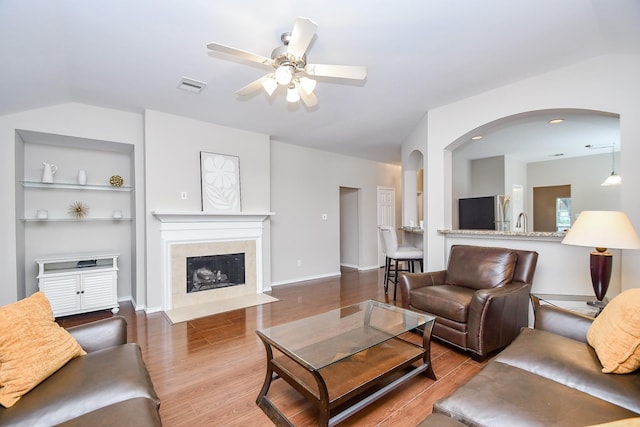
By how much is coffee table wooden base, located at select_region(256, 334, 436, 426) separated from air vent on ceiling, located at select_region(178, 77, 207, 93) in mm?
2642

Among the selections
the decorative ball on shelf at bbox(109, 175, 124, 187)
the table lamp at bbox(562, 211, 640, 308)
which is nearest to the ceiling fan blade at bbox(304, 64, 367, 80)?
the table lamp at bbox(562, 211, 640, 308)

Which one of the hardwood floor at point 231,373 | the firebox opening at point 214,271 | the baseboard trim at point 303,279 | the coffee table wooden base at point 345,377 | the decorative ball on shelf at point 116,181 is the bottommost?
the baseboard trim at point 303,279

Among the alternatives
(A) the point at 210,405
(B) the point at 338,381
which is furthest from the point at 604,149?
(A) the point at 210,405

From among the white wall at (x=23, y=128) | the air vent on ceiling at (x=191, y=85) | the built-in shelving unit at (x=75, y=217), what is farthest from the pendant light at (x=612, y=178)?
the built-in shelving unit at (x=75, y=217)

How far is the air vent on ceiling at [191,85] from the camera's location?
2932mm

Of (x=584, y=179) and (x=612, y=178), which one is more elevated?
(x=584, y=179)

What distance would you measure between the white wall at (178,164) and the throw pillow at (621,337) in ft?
13.7

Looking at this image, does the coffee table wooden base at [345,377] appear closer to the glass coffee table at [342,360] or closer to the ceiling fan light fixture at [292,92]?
the glass coffee table at [342,360]

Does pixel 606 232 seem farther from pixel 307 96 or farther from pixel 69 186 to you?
pixel 69 186

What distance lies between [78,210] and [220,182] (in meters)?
1.87

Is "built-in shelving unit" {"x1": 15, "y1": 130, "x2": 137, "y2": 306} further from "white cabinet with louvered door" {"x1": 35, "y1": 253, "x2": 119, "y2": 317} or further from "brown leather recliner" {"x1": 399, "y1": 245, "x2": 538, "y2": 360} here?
"brown leather recliner" {"x1": 399, "y1": 245, "x2": 538, "y2": 360}

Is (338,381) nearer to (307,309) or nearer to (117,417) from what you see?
(117,417)

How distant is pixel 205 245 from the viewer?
13.8 feet

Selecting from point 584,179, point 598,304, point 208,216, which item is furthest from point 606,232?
point 584,179
